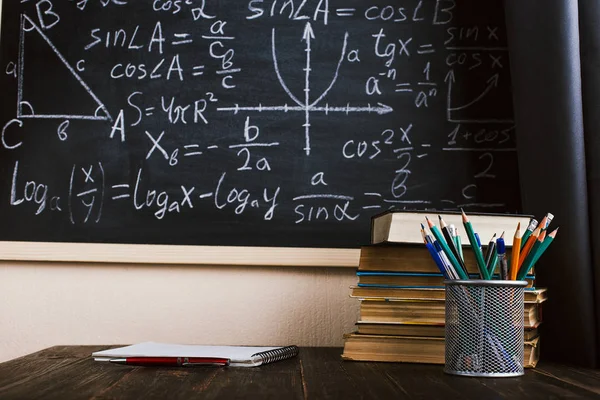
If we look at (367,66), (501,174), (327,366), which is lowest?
(327,366)

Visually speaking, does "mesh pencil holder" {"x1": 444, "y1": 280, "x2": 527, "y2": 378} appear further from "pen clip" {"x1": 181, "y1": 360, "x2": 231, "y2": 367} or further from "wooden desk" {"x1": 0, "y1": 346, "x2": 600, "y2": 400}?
"pen clip" {"x1": 181, "y1": 360, "x2": 231, "y2": 367}

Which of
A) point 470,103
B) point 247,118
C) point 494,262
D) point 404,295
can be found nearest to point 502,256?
point 494,262

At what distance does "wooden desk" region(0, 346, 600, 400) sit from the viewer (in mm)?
869

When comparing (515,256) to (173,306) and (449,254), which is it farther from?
(173,306)

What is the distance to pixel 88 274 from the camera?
1.53 m

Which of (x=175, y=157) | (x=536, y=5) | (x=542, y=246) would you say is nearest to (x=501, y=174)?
(x=536, y=5)

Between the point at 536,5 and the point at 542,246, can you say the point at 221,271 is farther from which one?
the point at 536,5

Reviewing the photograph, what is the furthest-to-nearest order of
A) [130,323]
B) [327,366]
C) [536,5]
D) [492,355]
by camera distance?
[130,323] → [536,5] → [327,366] → [492,355]

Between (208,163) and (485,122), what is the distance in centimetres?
63

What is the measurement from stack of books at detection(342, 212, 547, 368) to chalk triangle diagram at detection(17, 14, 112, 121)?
29.0 inches

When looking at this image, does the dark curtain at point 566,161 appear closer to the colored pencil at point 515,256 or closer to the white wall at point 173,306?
the colored pencil at point 515,256

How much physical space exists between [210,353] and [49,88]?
0.79 m

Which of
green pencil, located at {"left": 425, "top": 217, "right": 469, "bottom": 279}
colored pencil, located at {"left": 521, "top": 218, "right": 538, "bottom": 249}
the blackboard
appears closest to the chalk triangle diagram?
the blackboard

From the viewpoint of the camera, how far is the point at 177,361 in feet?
3.57
